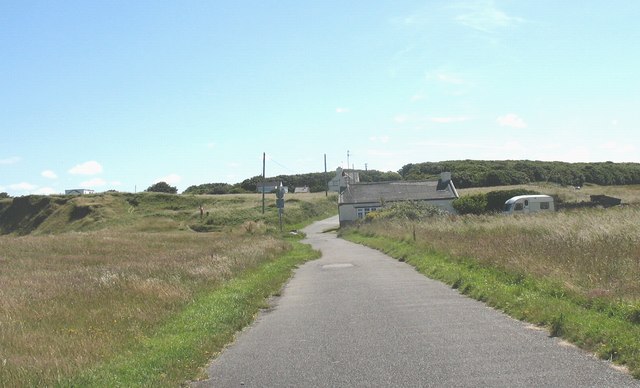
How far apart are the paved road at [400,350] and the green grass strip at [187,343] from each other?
12.3 inches

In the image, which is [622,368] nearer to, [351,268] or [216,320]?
[216,320]

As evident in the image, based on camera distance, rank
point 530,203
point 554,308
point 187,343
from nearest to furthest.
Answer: point 187,343, point 554,308, point 530,203

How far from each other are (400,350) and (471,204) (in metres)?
51.6

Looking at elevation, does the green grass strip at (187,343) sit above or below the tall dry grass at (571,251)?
below

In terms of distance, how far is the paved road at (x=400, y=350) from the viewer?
6.40 meters

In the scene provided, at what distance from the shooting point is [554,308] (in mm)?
9398

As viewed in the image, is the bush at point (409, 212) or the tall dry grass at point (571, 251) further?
the bush at point (409, 212)

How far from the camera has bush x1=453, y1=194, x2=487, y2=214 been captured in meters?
57.2

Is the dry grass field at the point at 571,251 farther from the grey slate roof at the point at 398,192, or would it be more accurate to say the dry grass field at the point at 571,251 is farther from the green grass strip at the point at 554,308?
the grey slate roof at the point at 398,192

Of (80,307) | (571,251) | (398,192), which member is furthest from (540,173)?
(80,307)

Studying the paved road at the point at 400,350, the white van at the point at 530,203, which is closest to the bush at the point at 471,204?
the white van at the point at 530,203

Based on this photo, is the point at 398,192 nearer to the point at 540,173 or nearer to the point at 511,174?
the point at 511,174

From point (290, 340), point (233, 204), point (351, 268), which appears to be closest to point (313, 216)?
point (233, 204)

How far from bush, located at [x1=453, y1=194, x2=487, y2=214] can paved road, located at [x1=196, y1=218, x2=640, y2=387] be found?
4587 cm
